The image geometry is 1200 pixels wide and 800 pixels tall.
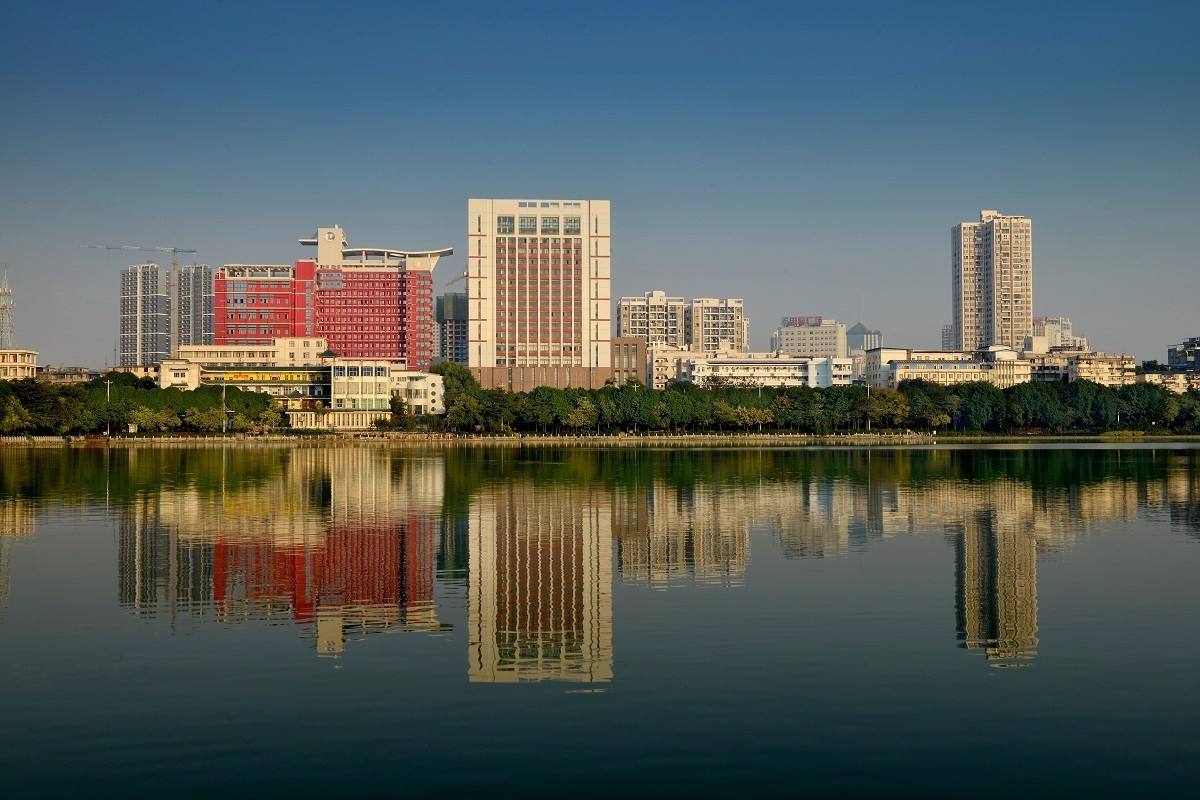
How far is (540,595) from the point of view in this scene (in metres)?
29.7

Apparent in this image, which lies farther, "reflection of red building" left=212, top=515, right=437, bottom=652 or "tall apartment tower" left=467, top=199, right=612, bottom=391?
"tall apartment tower" left=467, top=199, right=612, bottom=391

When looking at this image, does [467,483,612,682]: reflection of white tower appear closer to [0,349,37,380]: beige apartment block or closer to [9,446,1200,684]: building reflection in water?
[9,446,1200,684]: building reflection in water

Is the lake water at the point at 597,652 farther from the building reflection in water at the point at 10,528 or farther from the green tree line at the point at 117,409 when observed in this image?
the green tree line at the point at 117,409

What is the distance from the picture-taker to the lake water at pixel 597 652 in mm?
16312

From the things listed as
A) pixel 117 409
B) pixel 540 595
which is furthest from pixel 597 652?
pixel 117 409

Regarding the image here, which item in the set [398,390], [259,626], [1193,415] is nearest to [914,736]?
[259,626]

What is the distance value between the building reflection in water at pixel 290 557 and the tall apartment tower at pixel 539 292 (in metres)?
124

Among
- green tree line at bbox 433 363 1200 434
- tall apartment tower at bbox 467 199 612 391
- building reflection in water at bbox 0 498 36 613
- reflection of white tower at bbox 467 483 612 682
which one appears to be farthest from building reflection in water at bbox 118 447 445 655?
tall apartment tower at bbox 467 199 612 391

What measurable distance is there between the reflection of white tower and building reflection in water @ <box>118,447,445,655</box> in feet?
5.04

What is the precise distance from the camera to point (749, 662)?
2217cm

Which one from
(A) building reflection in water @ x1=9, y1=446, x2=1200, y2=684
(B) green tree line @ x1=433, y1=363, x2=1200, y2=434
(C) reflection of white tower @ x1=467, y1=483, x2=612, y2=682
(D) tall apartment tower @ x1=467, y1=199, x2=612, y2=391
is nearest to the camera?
(C) reflection of white tower @ x1=467, y1=483, x2=612, y2=682

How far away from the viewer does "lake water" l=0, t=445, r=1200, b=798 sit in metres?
16.3

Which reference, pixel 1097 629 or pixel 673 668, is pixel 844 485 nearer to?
pixel 1097 629

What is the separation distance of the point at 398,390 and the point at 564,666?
16056 centimetres
